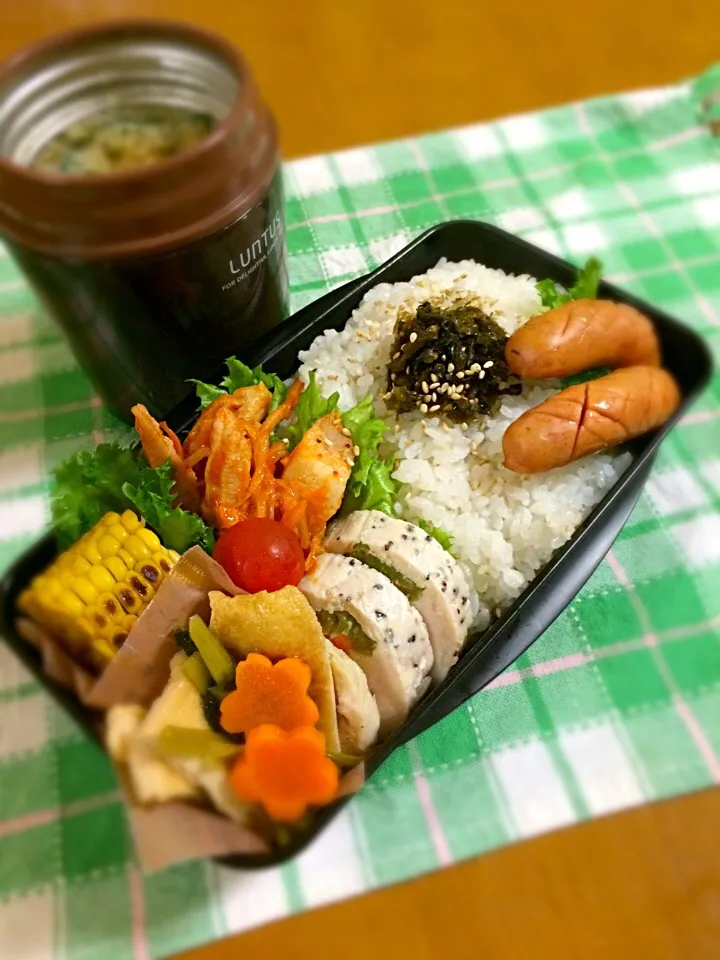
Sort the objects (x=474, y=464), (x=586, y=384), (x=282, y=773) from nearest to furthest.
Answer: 1. (x=282, y=773)
2. (x=586, y=384)
3. (x=474, y=464)

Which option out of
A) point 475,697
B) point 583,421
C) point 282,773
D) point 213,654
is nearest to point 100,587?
point 213,654

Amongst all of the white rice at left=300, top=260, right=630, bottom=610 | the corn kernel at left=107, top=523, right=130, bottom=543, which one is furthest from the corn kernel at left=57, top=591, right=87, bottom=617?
the white rice at left=300, top=260, right=630, bottom=610

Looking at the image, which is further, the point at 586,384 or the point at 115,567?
the point at 586,384

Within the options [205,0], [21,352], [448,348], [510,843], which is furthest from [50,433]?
[205,0]

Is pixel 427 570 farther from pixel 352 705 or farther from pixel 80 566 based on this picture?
pixel 80 566

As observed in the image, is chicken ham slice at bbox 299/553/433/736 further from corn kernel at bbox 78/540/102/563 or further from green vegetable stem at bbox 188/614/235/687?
corn kernel at bbox 78/540/102/563

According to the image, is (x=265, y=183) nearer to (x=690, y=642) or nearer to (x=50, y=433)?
(x=50, y=433)
